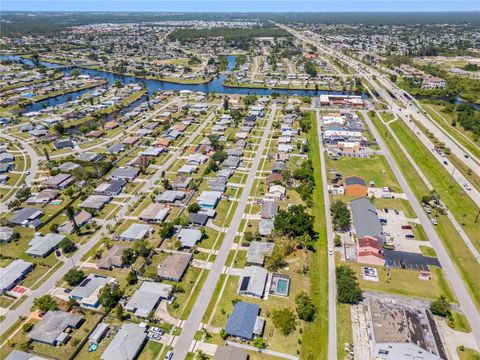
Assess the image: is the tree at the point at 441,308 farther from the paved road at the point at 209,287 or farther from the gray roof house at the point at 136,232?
the gray roof house at the point at 136,232

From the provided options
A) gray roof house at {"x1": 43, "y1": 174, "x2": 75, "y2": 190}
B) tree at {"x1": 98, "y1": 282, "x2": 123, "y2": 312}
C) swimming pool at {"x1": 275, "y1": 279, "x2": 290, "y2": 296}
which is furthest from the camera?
gray roof house at {"x1": 43, "y1": 174, "x2": 75, "y2": 190}

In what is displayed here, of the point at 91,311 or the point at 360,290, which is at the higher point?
the point at 360,290

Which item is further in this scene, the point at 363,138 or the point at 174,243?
the point at 363,138

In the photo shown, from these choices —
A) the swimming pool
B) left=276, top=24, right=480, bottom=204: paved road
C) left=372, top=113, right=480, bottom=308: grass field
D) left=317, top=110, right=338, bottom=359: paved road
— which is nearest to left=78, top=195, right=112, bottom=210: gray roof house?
the swimming pool

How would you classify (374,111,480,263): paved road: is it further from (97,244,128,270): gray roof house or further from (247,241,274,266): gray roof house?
(97,244,128,270): gray roof house

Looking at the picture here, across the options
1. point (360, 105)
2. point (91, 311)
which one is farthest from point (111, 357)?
point (360, 105)

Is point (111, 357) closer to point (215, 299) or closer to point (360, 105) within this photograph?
point (215, 299)
